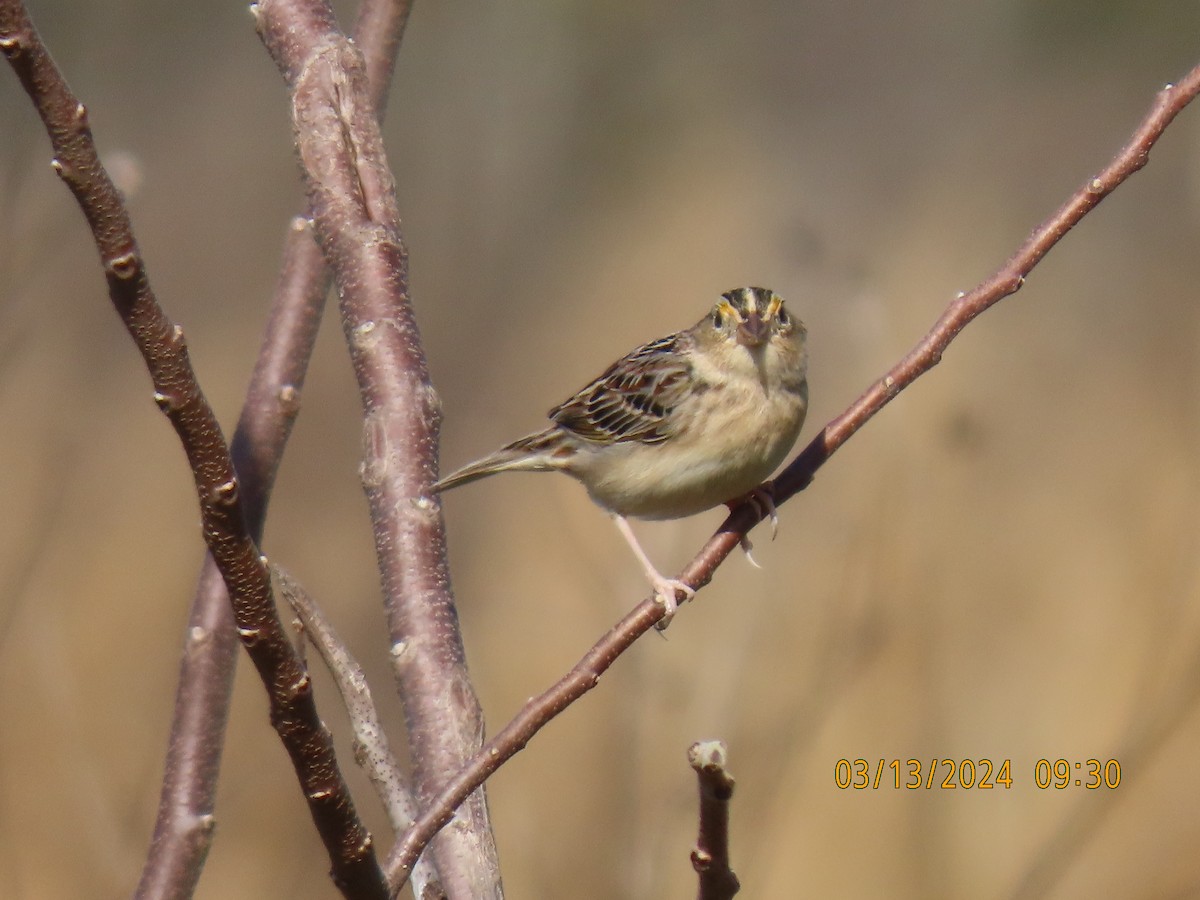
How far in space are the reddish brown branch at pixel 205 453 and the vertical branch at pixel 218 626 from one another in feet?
1.44

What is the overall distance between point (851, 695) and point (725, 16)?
4380mm

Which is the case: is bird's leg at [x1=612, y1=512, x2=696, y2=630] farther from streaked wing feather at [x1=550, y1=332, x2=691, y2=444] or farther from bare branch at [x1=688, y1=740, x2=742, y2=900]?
bare branch at [x1=688, y1=740, x2=742, y2=900]

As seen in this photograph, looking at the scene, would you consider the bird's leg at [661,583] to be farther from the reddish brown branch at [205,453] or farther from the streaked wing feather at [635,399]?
the reddish brown branch at [205,453]

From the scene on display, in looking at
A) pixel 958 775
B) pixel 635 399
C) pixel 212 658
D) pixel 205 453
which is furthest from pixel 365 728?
pixel 958 775

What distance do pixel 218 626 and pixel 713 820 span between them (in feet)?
3.23

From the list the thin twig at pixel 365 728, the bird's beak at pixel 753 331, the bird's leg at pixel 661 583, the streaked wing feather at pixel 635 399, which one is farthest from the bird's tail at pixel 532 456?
the thin twig at pixel 365 728

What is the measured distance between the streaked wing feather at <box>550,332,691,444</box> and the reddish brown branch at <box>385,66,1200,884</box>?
1231 millimetres

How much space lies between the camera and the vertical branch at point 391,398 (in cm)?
206

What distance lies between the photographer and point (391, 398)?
7.72 feet

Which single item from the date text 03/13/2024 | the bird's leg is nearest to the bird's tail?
the bird's leg

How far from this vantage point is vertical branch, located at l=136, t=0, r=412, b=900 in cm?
191

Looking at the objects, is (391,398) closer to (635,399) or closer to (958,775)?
(635,399)

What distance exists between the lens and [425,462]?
2.29 metres

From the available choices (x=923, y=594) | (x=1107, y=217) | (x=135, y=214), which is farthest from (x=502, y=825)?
(x=1107, y=217)
